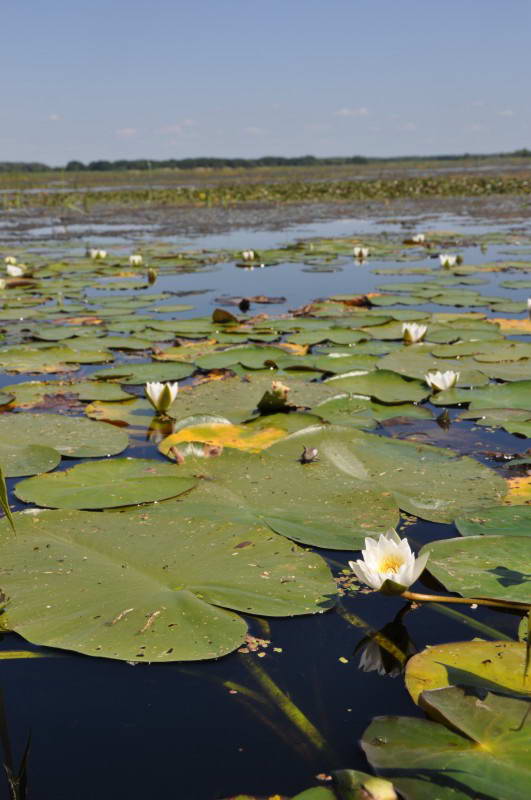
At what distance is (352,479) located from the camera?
223 centimetres

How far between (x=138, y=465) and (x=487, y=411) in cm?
143

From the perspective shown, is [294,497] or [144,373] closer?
[294,497]

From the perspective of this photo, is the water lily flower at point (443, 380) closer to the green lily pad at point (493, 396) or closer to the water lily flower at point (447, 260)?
the green lily pad at point (493, 396)

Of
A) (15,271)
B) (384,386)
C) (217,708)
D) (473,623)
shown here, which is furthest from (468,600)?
(15,271)

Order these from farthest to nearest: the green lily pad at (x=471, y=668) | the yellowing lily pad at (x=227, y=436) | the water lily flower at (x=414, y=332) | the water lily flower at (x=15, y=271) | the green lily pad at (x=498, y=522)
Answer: the water lily flower at (x=15, y=271)
the water lily flower at (x=414, y=332)
the yellowing lily pad at (x=227, y=436)
the green lily pad at (x=498, y=522)
the green lily pad at (x=471, y=668)

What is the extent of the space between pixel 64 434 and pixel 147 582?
1.29m

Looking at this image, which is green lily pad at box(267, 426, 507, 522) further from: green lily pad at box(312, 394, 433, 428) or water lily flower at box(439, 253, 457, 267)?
water lily flower at box(439, 253, 457, 267)

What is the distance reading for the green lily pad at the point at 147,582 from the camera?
1.43 metres

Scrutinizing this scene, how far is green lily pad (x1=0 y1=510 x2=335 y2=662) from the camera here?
143cm

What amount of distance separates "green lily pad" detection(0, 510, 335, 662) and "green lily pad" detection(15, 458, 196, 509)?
0.42 ft

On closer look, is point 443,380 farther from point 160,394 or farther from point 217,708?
point 217,708

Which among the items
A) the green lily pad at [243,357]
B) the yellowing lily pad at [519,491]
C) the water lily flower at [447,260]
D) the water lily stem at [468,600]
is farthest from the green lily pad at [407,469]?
the water lily flower at [447,260]

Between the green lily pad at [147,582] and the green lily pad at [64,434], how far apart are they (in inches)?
25.6

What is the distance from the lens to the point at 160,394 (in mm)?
2955
